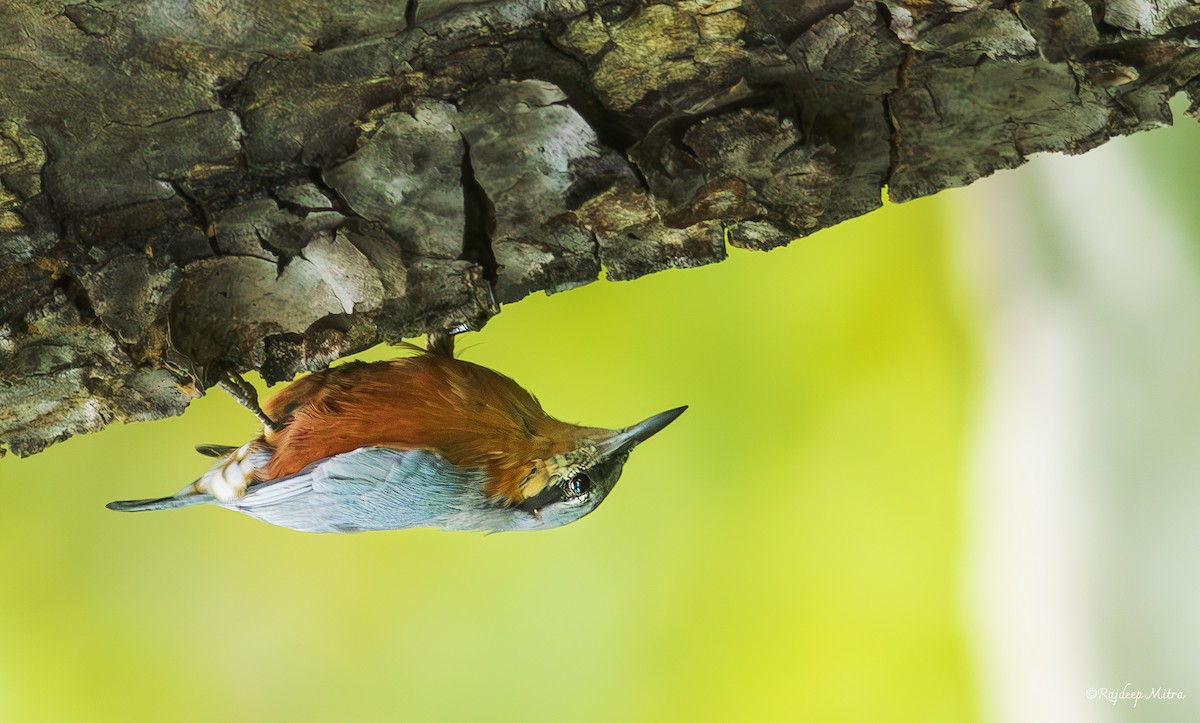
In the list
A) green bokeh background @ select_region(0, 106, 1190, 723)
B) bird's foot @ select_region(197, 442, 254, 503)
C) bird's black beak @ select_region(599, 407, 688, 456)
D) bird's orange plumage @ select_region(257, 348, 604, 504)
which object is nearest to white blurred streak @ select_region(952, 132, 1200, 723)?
green bokeh background @ select_region(0, 106, 1190, 723)

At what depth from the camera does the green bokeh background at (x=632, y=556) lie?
224cm

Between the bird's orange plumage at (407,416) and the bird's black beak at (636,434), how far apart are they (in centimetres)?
17

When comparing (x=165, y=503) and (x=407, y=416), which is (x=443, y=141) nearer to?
(x=407, y=416)

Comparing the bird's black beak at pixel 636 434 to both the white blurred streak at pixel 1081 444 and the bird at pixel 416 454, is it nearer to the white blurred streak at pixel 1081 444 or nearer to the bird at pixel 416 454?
the bird at pixel 416 454

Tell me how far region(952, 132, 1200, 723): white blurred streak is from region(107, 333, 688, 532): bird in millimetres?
1020

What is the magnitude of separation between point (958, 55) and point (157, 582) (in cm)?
239

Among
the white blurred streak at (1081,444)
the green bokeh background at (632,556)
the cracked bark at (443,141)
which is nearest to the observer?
the cracked bark at (443,141)

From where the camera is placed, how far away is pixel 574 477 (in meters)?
1.73

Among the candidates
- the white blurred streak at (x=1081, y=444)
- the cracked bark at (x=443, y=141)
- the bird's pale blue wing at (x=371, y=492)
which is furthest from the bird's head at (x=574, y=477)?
the white blurred streak at (x=1081, y=444)

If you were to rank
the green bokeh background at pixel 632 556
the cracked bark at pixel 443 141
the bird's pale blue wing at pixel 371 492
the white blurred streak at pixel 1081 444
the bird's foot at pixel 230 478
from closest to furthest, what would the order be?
the cracked bark at pixel 443 141, the bird's pale blue wing at pixel 371 492, the bird's foot at pixel 230 478, the white blurred streak at pixel 1081 444, the green bokeh background at pixel 632 556

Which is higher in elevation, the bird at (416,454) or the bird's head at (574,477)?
the bird at (416,454)

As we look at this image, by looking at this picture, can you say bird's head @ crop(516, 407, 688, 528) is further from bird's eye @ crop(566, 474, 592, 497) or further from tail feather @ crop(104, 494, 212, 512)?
tail feather @ crop(104, 494, 212, 512)

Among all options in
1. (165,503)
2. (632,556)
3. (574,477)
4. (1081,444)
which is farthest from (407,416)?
(1081,444)

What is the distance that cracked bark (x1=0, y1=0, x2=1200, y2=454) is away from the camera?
1010 millimetres
